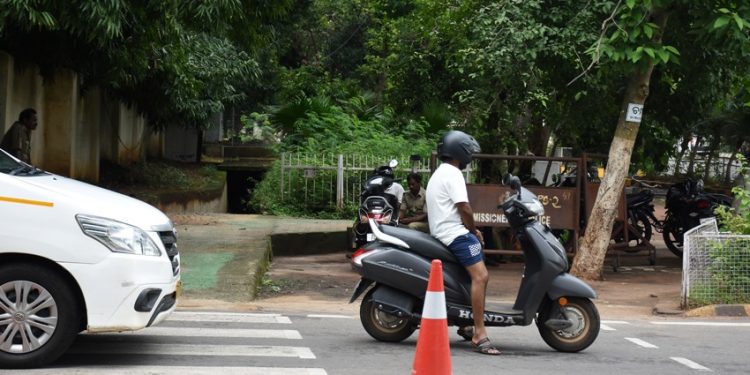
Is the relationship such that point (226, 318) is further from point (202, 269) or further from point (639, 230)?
point (639, 230)

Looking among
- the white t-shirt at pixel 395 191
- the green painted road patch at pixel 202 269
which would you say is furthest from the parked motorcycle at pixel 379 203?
the green painted road patch at pixel 202 269

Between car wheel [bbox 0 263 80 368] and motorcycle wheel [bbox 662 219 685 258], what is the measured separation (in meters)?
12.6

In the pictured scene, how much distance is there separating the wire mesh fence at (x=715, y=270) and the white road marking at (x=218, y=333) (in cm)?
498

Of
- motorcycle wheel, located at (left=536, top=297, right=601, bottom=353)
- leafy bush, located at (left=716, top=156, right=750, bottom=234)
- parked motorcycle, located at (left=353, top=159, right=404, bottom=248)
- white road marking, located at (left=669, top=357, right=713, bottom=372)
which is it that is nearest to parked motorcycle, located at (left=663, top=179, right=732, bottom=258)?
leafy bush, located at (left=716, top=156, right=750, bottom=234)

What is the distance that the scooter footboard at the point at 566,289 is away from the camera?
7773 mm

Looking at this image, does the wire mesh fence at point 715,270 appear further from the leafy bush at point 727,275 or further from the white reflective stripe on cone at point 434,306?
the white reflective stripe on cone at point 434,306

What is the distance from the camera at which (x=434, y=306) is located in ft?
20.2

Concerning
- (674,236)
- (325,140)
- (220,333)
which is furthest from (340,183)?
(220,333)

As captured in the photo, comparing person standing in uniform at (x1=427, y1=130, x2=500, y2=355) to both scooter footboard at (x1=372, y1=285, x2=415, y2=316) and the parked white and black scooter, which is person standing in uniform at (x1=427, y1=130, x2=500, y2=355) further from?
scooter footboard at (x1=372, y1=285, x2=415, y2=316)

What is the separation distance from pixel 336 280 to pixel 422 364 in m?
7.56

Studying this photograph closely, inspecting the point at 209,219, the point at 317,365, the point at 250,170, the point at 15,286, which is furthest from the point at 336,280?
the point at 250,170

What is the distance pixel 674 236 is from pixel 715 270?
19.9ft

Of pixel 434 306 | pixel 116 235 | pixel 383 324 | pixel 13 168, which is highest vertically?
pixel 13 168

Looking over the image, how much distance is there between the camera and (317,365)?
702cm
